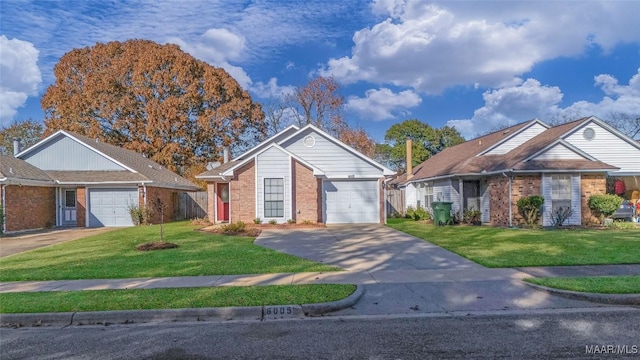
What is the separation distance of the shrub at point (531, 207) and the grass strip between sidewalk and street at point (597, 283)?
10.6 m

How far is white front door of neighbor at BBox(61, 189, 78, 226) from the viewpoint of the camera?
2365 cm

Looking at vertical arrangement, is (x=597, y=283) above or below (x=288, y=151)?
below

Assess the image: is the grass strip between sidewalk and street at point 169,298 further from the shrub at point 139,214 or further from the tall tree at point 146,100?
the tall tree at point 146,100

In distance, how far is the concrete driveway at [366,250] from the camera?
406 inches

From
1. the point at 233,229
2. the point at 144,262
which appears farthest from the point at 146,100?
the point at 144,262

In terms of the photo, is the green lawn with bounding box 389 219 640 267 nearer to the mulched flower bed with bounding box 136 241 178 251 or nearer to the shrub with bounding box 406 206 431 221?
the shrub with bounding box 406 206 431 221

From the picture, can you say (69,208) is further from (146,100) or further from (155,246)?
(146,100)

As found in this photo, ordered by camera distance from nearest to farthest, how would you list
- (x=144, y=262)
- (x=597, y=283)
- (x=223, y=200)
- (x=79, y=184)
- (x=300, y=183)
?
(x=597, y=283)
(x=144, y=262)
(x=300, y=183)
(x=79, y=184)
(x=223, y=200)

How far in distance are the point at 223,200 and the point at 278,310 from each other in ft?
63.1

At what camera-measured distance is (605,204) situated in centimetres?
1858

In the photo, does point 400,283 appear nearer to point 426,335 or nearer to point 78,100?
point 426,335

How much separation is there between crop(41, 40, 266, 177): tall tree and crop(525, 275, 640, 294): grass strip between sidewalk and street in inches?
1283

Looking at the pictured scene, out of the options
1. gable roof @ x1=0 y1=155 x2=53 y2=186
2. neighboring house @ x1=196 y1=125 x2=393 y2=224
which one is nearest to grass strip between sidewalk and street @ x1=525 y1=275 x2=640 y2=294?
neighboring house @ x1=196 y1=125 x2=393 y2=224

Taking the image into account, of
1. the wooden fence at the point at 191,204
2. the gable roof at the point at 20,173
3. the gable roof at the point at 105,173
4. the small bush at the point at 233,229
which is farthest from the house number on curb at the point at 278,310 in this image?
the wooden fence at the point at 191,204
